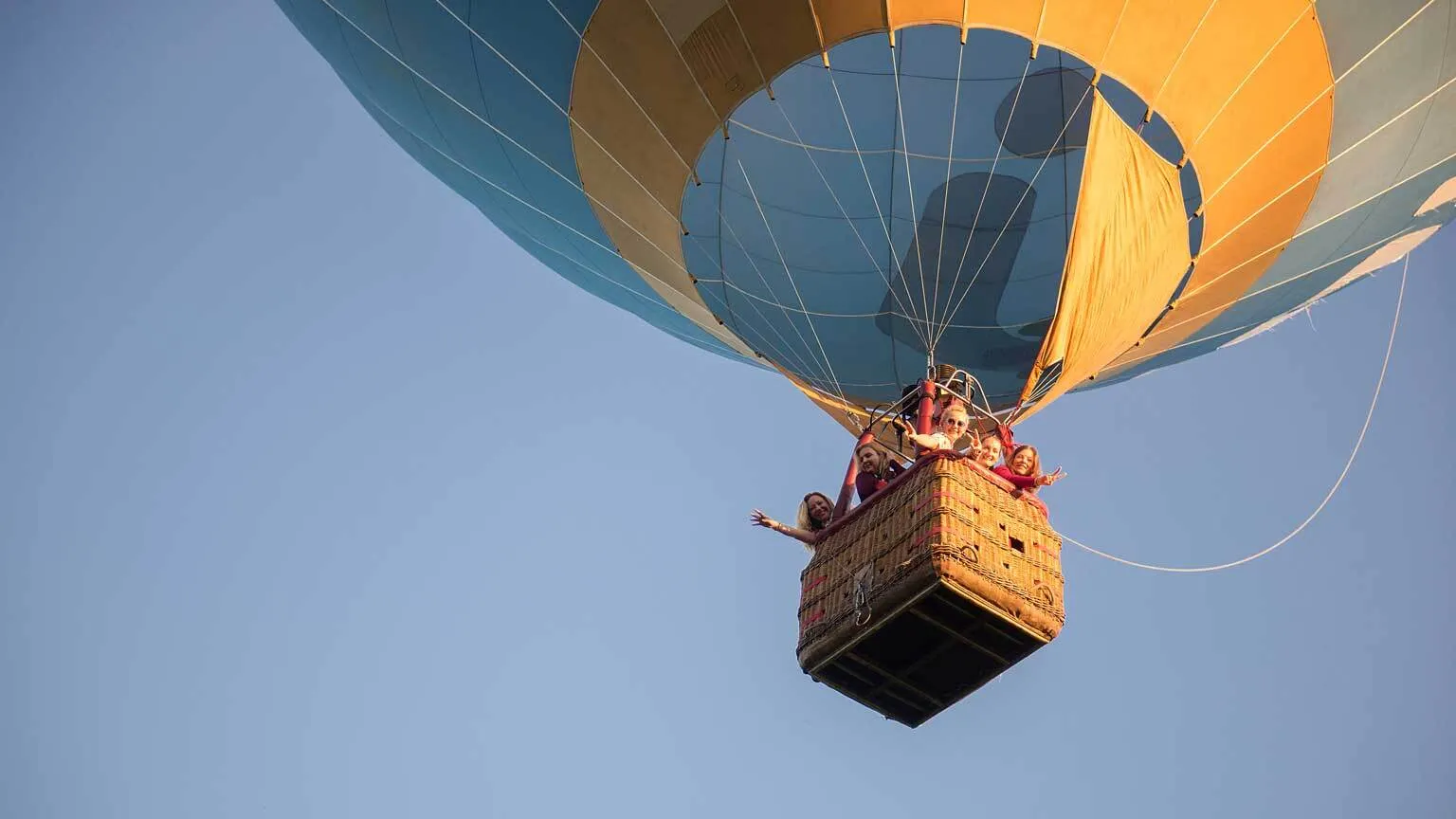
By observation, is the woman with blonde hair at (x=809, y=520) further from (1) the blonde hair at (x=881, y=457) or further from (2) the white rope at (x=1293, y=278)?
(2) the white rope at (x=1293, y=278)

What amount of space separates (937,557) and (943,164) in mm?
2377

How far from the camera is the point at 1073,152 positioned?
8.71 metres

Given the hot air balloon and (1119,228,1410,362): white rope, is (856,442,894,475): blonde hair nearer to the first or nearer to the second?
the hot air balloon

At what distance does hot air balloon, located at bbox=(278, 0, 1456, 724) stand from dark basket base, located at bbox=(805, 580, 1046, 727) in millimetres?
25

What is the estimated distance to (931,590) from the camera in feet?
A: 23.3

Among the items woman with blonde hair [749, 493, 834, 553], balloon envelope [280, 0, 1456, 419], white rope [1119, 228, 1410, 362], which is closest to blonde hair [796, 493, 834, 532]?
woman with blonde hair [749, 493, 834, 553]

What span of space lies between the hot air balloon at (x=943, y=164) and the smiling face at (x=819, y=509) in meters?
0.28

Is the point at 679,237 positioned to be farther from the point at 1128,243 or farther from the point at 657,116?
the point at 1128,243

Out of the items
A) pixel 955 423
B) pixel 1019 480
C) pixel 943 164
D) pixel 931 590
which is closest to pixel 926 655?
pixel 931 590

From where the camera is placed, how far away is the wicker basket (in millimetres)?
7148

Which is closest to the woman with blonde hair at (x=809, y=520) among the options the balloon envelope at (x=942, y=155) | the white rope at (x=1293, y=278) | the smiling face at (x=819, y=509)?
the smiling face at (x=819, y=509)

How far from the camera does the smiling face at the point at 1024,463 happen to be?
7.81 metres

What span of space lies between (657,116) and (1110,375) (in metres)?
2.97

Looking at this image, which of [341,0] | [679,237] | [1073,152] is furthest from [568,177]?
[1073,152]
